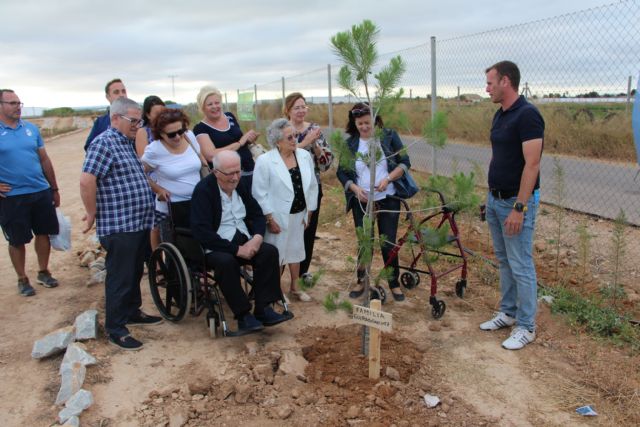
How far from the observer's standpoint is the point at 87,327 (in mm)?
3557

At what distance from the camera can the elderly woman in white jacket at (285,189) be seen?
12.6ft

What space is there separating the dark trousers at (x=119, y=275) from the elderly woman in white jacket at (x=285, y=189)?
939 millimetres

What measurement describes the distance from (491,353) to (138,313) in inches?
102

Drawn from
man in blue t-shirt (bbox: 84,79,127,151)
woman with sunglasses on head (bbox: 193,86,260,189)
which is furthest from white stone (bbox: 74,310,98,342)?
man in blue t-shirt (bbox: 84,79,127,151)

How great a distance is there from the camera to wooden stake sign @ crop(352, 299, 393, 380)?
2812 millimetres

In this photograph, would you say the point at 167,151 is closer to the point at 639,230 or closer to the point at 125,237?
the point at 125,237

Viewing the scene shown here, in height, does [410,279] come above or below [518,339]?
above

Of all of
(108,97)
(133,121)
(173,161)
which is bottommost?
(173,161)

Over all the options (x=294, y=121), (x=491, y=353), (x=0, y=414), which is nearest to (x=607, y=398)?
(x=491, y=353)

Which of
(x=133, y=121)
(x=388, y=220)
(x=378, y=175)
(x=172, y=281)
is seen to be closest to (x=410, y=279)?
(x=388, y=220)

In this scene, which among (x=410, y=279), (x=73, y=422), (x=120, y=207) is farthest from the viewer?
(x=410, y=279)

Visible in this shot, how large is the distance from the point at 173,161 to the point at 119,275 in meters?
0.93

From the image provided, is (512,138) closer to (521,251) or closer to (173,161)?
(521,251)

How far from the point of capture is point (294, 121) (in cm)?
442
